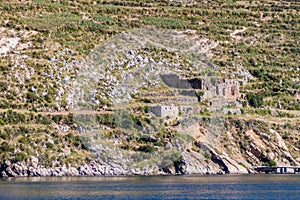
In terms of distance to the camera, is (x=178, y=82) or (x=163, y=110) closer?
(x=163, y=110)

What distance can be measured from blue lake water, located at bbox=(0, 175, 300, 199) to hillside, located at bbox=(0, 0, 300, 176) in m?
4.47

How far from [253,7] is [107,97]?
115ft

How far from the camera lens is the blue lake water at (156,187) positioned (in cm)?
8181

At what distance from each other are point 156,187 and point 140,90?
2563 cm

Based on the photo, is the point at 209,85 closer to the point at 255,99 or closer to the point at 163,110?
the point at 255,99

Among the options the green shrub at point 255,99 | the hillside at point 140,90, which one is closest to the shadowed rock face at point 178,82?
the hillside at point 140,90

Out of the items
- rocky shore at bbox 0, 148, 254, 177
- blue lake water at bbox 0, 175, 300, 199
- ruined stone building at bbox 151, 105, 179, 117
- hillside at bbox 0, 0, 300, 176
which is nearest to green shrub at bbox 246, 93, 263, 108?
hillside at bbox 0, 0, 300, 176

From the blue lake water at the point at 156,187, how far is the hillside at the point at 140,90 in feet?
14.7

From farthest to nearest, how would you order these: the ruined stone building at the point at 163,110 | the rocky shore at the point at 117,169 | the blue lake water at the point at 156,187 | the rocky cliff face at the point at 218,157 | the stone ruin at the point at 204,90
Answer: the stone ruin at the point at 204,90 → the ruined stone building at the point at 163,110 → the rocky cliff face at the point at 218,157 → the rocky shore at the point at 117,169 → the blue lake water at the point at 156,187

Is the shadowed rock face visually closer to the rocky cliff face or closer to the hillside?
the hillside

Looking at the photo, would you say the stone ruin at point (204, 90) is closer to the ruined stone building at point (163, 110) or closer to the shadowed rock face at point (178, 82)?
the shadowed rock face at point (178, 82)

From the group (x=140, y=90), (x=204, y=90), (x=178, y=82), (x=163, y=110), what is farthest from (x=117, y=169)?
(x=204, y=90)

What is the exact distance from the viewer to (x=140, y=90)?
11400 cm

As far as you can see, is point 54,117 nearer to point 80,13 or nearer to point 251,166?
point 251,166
